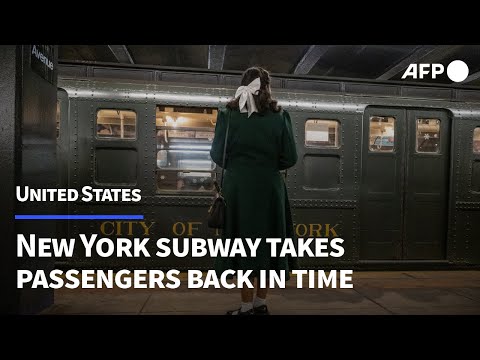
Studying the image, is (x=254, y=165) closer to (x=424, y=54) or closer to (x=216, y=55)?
(x=216, y=55)

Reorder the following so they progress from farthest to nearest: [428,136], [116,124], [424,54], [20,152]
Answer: [424,54] < [428,136] < [116,124] < [20,152]

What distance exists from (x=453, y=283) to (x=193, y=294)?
9.91 feet

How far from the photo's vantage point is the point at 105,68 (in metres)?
4.21

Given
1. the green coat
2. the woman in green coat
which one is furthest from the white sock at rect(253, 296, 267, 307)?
the green coat

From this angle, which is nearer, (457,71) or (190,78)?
(190,78)

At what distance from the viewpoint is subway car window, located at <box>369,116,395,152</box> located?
455 centimetres

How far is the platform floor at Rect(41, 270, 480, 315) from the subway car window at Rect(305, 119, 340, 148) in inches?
67.3

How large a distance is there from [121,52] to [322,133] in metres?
4.20

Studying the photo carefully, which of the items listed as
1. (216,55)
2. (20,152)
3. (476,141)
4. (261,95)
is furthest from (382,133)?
(20,152)

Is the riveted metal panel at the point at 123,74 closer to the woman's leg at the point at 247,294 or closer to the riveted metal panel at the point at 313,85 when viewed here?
the riveted metal panel at the point at 313,85

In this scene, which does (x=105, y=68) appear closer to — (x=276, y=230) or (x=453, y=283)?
(x=276, y=230)

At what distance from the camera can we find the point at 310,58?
6.47 meters

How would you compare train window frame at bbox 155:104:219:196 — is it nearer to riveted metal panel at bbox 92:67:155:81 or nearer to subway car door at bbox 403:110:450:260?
riveted metal panel at bbox 92:67:155:81
